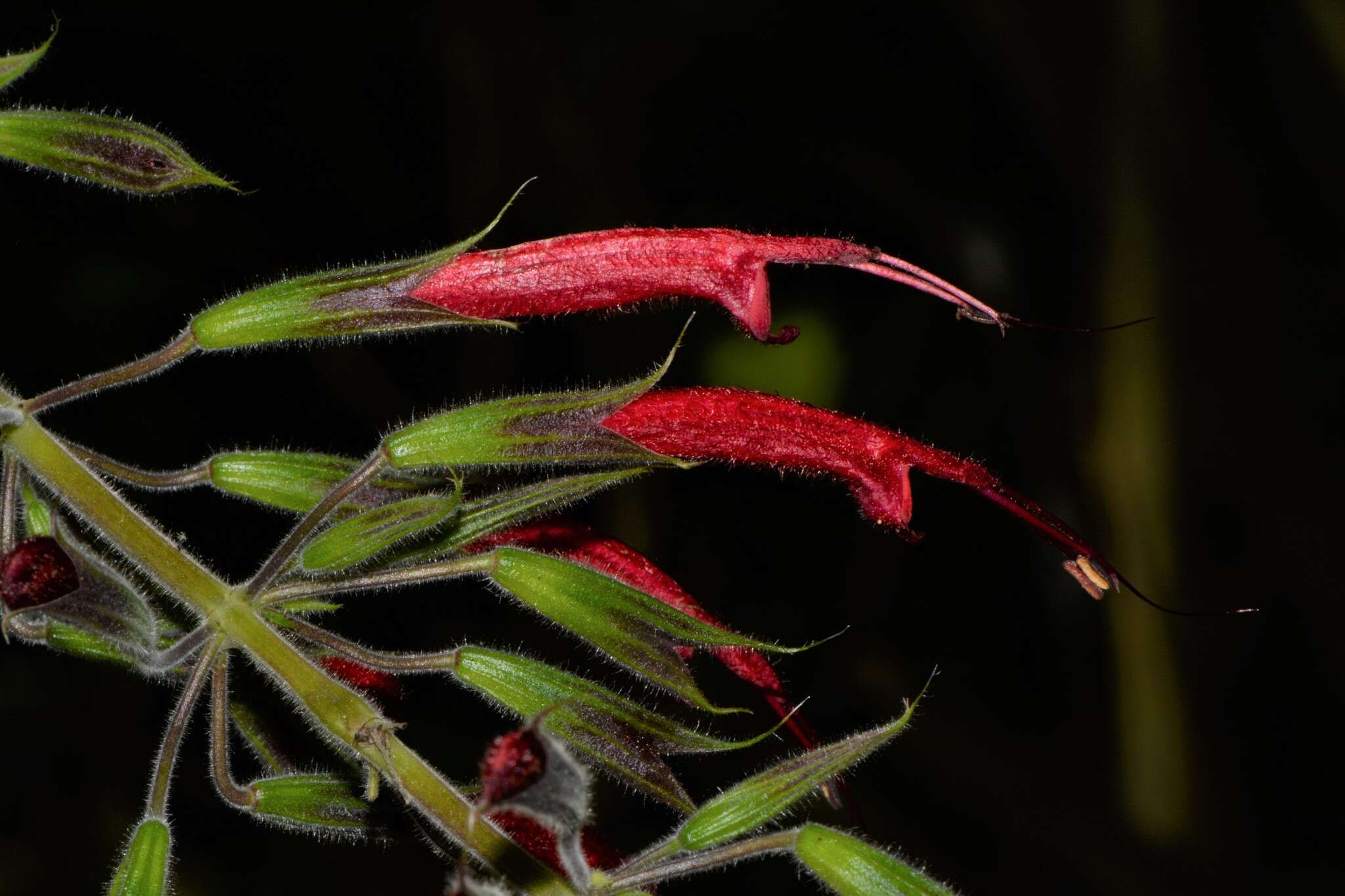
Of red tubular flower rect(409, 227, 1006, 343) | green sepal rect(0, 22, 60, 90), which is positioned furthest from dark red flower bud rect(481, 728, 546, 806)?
green sepal rect(0, 22, 60, 90)

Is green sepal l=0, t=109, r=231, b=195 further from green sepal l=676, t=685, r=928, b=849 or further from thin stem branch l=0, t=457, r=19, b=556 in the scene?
green sepal l=676, t=685, r=928, b=849

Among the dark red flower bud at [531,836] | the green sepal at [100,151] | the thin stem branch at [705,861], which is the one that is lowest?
the thin stem branch at [705,861]

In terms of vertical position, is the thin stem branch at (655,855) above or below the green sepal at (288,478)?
below

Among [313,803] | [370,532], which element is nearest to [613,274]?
[370,532]

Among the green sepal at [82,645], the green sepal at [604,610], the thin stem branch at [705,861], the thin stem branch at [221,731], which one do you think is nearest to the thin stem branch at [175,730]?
the thin stem branch at [221,731]

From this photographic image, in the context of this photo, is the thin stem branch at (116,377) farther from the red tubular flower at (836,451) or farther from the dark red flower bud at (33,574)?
the red tubular flower at (836,451)
